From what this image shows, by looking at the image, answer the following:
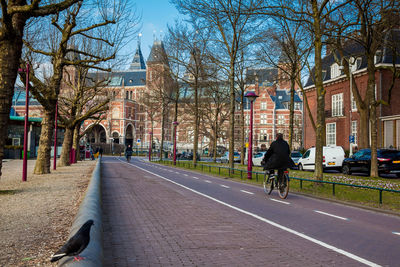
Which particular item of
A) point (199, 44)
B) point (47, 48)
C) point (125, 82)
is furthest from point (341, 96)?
point (125, 82)

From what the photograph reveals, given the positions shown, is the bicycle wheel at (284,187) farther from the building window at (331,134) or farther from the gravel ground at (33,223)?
the building window at (331,134)

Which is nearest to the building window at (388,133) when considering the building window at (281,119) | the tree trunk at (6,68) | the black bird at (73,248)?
the tree trunk at (6,68)

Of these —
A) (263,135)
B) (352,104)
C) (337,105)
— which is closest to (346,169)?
(352,104)

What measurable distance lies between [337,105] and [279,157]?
108 ft

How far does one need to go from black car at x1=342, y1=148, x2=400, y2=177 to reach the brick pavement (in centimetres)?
1368

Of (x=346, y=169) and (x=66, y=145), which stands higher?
(x=66, y=145)

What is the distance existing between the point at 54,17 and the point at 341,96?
31.7 meters

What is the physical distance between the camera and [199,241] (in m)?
5.59

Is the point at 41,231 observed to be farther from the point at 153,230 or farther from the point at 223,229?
the point at 223,229

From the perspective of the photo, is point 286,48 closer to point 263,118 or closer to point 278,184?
point 278,184

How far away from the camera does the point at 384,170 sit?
19219 mm

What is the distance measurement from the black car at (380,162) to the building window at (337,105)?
65.0ft

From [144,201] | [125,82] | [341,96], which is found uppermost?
[125,82]

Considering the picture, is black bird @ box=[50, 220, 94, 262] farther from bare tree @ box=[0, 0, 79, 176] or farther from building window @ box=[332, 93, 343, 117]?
building window @ box=[332, 93, 343, 117]
